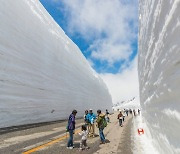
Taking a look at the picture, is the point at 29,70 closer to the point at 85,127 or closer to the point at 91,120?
the point at 91,120

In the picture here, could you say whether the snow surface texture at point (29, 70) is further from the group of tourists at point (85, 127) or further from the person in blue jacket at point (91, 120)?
the group of tourists at point (85, 127)

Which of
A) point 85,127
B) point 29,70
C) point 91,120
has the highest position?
point 29,70

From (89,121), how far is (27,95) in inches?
406

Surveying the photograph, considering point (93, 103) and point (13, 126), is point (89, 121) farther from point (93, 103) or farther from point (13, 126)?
point (93, 103)

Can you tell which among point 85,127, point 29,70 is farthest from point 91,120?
point 29,70

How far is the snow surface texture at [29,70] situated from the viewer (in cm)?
2228

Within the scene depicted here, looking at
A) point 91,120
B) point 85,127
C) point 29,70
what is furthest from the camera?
point 29,70

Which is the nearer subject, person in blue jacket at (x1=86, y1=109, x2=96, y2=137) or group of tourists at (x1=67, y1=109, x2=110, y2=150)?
group of tourists at (x1=67, y1=109, x2=110, y2=150)

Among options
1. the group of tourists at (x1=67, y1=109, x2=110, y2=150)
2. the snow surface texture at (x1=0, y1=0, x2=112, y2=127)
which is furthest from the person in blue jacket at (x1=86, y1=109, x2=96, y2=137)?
the snow surface texture at (x1=0, y1=0, x2=112, y2=127)

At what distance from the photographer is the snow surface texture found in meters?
22.3

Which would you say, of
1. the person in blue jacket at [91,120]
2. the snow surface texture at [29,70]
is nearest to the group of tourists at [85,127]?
the person in blue jacket at [91,120]

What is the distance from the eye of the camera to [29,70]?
26.3m

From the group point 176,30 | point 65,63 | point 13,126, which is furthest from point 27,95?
point 176,30

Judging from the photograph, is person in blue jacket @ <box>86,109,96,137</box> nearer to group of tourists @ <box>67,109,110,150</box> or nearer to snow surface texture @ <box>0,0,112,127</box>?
group of tourists @ <box>67,109,110,150</box>
